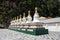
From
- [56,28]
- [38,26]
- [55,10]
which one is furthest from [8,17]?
[38,26]

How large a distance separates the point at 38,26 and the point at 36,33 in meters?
0.70

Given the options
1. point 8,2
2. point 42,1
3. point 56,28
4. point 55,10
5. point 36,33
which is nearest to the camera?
point 36,33

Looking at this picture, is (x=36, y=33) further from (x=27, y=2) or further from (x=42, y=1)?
(x=27, y=2)

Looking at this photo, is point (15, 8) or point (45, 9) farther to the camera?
point (15, 8)

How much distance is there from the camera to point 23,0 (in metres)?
61.8

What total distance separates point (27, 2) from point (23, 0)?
2369 millimetres

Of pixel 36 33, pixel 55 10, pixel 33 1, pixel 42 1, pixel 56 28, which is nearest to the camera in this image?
pixel 36 33

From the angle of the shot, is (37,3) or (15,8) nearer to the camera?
(37,3)

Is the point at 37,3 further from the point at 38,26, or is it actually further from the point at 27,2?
the point at 38,26

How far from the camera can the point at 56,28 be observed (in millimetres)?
24953

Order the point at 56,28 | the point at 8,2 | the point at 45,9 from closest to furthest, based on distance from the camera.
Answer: the point at 56,28 → the point at 45,9 → the point at 8,2

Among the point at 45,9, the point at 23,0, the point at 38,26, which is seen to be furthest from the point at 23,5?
the point at 38,26

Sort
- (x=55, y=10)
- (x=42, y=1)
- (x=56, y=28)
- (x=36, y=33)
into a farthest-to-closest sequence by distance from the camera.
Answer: (x=42, y=1), (x=55, y=10), (x=56, y=28), (x=36, y=33)

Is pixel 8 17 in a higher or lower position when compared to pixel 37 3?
lower
